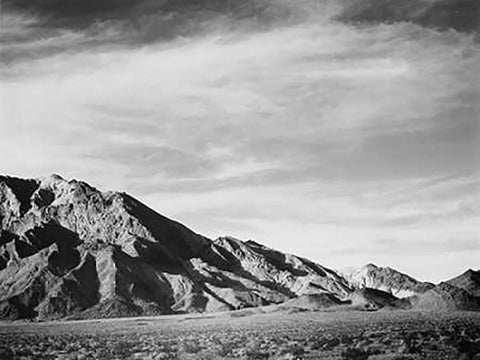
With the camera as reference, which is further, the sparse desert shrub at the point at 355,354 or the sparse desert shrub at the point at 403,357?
the sparse desert shrub at the point at 355,354

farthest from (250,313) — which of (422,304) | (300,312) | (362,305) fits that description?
(422,304)

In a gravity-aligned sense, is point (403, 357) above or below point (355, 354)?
below

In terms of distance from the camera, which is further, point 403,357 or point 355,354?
point 355,354

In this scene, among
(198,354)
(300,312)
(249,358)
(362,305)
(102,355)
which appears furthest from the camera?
(362,305)

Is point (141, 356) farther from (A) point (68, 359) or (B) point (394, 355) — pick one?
(B) point (394, 355)

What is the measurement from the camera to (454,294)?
19038 cm

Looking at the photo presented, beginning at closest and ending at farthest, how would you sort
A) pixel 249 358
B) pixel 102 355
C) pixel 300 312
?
pixel 249 358 → pixel 102 355 → pixel 300 312

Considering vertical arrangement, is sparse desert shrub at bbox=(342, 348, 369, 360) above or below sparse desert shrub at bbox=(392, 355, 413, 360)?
above

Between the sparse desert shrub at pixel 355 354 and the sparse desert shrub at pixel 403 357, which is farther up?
the sparse desert shrub at pixel 355 354

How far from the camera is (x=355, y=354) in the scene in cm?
4216

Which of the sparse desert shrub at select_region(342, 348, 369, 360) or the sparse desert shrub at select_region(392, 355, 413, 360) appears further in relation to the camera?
the sparse desert shrub at select_region(342, 348, 369, 360)

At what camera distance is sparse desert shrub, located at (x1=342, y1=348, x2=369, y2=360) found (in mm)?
40147

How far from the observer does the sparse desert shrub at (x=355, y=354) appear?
40.1 m

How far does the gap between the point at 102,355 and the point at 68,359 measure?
382 centimetres
